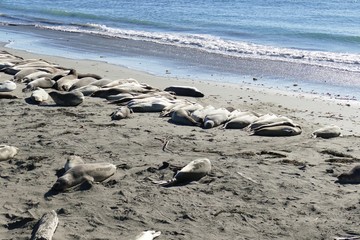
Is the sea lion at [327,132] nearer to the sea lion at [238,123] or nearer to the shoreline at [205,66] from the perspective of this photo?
the sea lion at [238,123]

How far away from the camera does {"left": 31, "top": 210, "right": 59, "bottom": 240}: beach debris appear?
18.1 ft

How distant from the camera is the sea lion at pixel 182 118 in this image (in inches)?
375

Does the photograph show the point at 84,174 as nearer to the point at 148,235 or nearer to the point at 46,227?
the point at 46,227

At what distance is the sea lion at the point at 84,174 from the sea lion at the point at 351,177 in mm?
2449

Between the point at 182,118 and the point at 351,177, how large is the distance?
10.4 ft

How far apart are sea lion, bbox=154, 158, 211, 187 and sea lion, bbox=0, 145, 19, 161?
74.9 inches

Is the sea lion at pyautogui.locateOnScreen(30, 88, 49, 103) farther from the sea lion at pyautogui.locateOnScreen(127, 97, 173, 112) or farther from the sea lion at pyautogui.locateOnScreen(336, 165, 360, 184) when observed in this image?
the sea lion at pyautogui.locateOnScreen(336, 165, 360, 184)

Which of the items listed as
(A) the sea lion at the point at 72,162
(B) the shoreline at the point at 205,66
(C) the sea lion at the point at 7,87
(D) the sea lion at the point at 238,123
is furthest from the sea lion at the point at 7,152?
(B) the shoreline at the point at 205,66

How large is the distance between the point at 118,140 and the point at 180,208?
2.47 m

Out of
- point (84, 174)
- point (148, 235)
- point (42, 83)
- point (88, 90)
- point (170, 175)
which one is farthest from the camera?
point (42, 83)

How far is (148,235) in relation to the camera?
5.64 m

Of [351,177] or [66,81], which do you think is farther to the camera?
[66,81]

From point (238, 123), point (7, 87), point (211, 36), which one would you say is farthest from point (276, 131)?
point (211, 36)

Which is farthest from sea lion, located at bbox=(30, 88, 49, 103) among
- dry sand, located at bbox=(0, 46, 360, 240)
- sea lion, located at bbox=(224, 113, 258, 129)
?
sea lion, located at bbox=(224, 113, 258, 129)
